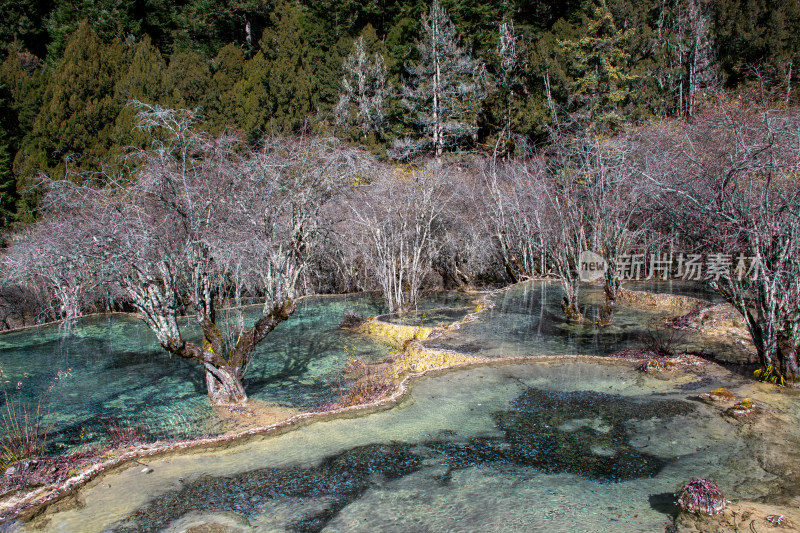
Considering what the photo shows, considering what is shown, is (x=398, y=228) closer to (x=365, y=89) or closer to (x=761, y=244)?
(x=761, y=244)

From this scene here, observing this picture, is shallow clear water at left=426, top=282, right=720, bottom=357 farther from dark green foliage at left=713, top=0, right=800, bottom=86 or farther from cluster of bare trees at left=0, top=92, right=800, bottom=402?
dark green foliage at left=713, top=0, right=800, bottom=86

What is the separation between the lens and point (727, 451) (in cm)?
597

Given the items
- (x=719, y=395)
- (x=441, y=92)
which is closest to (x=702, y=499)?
(x=719, y=395)

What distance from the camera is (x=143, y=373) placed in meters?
12.0

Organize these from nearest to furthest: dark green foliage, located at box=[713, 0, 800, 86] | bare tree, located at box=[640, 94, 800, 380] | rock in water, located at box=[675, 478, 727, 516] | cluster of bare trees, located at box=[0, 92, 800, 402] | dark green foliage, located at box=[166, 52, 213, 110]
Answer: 1. rock in water, located at box=[675, 478, 727, 516]
2. bare tree, located at box=[640, 94, 800, 380]
3. cluster of bare trees, located at box=[0, 92, 800, 402]
4. dark green foliage, located at box=[713, 0, 800, 86]
5. dark green foliage, located at box=[166, 52, 213, 110]

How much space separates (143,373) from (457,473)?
9102 millimetres

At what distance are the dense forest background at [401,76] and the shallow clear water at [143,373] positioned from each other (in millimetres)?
11721

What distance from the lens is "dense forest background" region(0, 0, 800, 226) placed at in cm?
2750

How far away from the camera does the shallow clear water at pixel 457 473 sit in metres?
4.88

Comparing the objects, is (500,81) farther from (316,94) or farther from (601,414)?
(601,414)

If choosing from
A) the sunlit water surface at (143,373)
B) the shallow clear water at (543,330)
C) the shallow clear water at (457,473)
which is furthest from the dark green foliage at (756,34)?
the shallow clear water at (457,473)

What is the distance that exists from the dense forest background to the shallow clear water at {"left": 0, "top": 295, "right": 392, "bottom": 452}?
11721 mm

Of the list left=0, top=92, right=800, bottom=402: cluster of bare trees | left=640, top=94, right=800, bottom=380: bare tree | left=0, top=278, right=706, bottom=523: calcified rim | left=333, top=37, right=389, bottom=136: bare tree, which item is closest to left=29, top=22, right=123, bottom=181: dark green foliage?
left=333, top=37, right=389, bottom=136: bare tree

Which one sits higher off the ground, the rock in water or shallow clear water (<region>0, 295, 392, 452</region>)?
the rock in water
